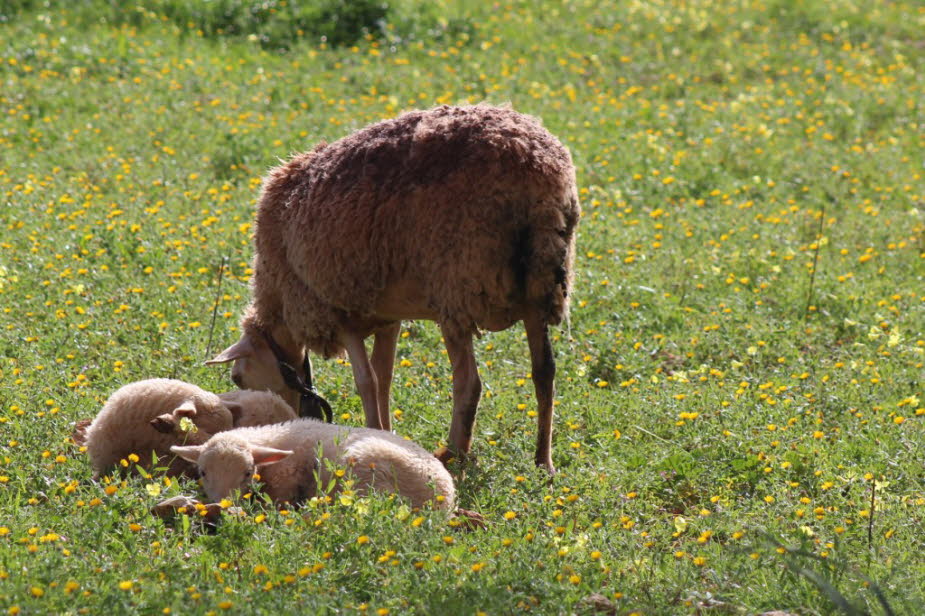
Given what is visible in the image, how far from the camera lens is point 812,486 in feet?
18.7

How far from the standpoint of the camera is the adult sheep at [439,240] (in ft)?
18.8

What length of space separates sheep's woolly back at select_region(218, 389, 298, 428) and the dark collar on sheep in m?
0.17

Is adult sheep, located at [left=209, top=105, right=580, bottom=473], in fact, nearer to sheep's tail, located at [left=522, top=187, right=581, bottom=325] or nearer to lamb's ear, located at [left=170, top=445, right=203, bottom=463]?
sheep's tail, located at [left=522, top=187, right=581, bottom=325]

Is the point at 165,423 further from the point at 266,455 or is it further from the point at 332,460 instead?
the point at 332,460

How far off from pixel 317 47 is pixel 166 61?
196 centimetres

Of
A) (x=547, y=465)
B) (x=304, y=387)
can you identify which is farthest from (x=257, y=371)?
(x=547, y=465)

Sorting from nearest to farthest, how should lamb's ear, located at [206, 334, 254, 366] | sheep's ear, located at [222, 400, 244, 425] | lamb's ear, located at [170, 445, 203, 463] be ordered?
lamb's ear, located at [170, 445, 203, 463], sheep's ear, located at [222, 400, 244, 425], lamb's ear, located at [206, 334, 254, 366]

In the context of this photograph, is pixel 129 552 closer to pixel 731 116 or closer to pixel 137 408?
pixel 137 408

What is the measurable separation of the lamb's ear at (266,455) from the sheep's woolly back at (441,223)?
1.11 metres

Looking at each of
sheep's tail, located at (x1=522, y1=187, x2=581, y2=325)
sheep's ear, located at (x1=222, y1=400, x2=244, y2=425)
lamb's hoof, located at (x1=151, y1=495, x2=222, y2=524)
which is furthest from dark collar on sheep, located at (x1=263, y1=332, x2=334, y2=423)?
sheep's tail, located at (x1=522, y1=187, x2=581, y2=325)

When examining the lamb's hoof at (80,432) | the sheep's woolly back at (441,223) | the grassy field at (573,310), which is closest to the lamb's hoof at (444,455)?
the grassy field at (573,310)

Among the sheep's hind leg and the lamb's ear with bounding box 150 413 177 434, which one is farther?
the sheep's hind leg

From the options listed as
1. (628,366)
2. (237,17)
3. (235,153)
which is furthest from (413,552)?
(237,17)

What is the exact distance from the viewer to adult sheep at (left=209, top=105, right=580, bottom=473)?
18.8 feet
